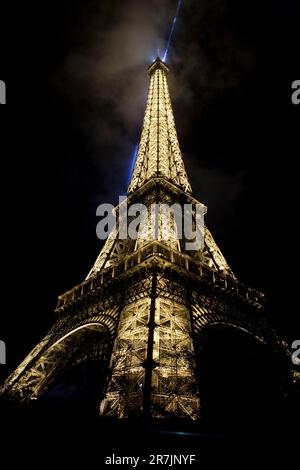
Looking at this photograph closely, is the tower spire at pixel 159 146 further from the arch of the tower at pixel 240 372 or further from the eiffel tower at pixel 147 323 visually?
the arch of the tower at pixel 240 372

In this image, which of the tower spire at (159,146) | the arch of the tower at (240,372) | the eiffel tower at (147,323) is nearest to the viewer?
the eiffel tower at (147,323)

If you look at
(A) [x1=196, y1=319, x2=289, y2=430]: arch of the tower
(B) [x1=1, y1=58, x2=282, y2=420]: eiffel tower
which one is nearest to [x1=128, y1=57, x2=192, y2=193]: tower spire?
(B) [x1=1, y1=58, x2=282, y2=420]: eiffel tower

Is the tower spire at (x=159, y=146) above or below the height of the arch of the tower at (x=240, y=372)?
above

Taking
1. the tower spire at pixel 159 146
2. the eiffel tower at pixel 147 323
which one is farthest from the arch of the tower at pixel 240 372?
the tower spire at pixel 159 146

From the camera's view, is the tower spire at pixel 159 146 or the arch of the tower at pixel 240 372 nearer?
the arch of the tower at pixel 240 372

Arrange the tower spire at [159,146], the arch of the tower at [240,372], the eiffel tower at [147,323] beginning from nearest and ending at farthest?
the eiffel tower at [147,323], the arch of the tower at [240,372], the tower spire at [159,146]

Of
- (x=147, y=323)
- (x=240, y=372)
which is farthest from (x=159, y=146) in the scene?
(x=147, y=323)

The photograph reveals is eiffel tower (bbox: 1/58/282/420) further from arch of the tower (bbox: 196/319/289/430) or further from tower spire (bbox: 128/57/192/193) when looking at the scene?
tower spire (bbox: 128/57/192/193)
